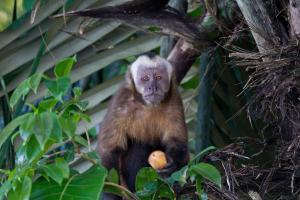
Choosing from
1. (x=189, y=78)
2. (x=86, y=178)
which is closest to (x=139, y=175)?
(x=86, y=178)

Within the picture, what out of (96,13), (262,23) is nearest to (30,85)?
(96,13)

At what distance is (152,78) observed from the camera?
4.88 metres

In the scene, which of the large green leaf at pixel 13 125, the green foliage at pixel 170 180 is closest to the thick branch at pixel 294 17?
the green foliage at pixel 170 180

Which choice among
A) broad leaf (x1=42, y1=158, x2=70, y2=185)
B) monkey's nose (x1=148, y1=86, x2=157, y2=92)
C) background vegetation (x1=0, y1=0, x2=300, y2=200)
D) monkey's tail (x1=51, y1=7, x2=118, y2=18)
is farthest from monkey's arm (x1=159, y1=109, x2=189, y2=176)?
broad leaf (x1=42, y1=158, x2=70, y2=185)

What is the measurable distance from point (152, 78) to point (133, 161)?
483 millimetres

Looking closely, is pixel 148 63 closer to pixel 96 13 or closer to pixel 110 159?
pixel 110 159

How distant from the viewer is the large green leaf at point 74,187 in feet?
10.3

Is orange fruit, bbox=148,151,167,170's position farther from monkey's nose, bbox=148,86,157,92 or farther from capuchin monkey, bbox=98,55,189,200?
monkey's nose, bbox=148,86,157,92

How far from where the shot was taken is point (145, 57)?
4953 millimetres

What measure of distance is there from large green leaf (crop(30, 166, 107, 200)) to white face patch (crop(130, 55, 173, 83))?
166cm

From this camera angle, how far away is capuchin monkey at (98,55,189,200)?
4.81m

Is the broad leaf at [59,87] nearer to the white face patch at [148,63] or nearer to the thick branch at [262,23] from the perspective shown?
the thick branch at [262,23]

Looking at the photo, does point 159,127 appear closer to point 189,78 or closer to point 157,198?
point 189,78

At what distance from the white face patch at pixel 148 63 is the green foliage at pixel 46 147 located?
1612mm
